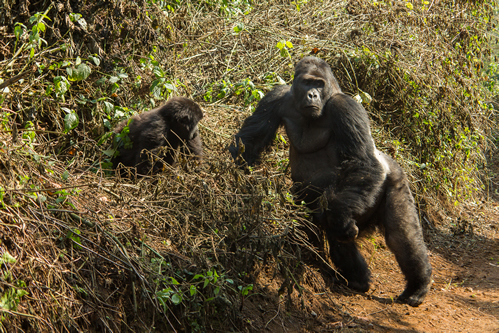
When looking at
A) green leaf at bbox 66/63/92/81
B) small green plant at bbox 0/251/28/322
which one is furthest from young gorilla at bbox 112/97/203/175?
small green plant at bbox 0/251/28/322

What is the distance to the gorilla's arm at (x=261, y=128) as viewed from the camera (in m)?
4.19

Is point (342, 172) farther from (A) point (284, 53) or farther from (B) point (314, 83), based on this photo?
(A) point (284, 53)

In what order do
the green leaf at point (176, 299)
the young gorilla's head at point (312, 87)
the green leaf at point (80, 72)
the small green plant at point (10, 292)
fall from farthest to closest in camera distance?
the young gorilla's head at point (312, 87), the green leaf at point (80, 72), the green leaf at point (176, 299), the small green plant at point (10, 292)

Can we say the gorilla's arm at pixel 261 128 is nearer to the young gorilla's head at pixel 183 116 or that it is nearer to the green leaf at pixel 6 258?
the young gorilla's head at pixel 183 116

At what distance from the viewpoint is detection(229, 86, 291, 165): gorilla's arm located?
4191 millimetres

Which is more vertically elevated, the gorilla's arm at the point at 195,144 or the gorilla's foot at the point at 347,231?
the gorilla's foot at the point at 347,231

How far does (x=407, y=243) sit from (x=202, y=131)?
2.21 metres

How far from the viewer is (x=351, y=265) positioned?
4055 mm

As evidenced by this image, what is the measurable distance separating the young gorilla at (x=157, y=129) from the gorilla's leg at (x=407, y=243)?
69.7 inches

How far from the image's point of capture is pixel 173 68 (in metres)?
5.27

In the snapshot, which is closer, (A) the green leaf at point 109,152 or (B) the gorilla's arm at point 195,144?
(A) the green leaf at point 109,152

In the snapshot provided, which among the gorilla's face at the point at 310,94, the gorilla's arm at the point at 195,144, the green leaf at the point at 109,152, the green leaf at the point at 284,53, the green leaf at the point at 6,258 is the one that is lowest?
the green leaf at the point at 109,152

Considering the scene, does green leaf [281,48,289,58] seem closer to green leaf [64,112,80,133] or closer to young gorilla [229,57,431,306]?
young gorilla [229,57,431,306]

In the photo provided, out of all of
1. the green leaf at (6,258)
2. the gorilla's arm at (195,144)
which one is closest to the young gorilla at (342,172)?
the gorilla's arm at (195,144)
